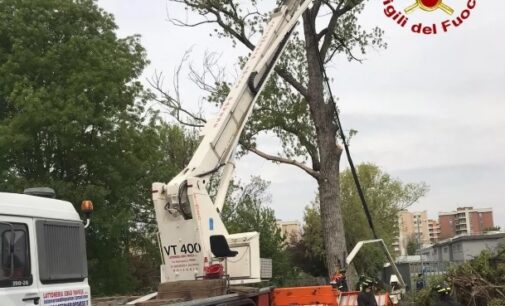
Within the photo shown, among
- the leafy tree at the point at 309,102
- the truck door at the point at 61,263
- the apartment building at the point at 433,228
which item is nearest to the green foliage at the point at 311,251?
the leafy tree at the point at 309,102

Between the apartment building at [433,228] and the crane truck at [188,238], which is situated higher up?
the crane truck at [188,238]

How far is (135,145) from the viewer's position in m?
21.9

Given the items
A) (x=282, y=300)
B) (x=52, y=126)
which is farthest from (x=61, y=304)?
(x=52, y=126)

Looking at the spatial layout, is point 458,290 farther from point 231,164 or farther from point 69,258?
point 69,258

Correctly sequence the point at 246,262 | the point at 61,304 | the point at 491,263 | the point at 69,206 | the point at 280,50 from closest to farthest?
1. the point at 61,304
2. the point at 69,206
3. the point at 246,262
4. the point at 491,263
5. the point at 280,50

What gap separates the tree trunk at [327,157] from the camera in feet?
67.1

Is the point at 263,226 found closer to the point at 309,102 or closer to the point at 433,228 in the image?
the point at 309,102

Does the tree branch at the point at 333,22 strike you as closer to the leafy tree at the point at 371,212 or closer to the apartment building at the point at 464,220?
the leafy tree at the point at 371,212

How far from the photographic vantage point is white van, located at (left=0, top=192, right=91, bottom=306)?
5883mm

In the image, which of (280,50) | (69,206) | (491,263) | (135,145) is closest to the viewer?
(69,206)

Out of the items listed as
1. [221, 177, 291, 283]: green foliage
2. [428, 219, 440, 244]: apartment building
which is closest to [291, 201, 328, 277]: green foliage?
[221, 177, 291, 283]: green foliage

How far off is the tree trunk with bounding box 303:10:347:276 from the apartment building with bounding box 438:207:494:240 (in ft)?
300

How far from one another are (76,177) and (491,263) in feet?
44.7

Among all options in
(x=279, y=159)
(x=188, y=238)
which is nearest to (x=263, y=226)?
(x=279, y=159)
